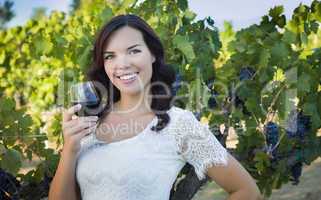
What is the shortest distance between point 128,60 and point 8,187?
3.45 ft

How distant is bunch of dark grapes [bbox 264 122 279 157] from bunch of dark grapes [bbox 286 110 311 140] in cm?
11

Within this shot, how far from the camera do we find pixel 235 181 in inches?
88.0

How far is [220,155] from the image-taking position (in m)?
2.24

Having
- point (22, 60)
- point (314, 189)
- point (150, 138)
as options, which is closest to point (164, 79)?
point (150, 138)

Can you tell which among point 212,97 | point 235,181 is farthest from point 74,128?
point 212,97

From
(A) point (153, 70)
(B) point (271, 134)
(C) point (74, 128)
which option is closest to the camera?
(C) point (74, 128)

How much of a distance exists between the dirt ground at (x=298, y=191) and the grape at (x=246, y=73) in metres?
2.25

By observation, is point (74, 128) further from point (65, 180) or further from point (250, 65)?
point (250, 65)

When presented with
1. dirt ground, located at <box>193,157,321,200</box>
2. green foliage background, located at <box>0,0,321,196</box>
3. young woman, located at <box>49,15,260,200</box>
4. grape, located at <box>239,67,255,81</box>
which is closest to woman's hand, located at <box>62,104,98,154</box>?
young woman, located at <box>49,15,260,200</box>

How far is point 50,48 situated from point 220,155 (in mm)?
1630

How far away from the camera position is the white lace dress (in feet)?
7.07

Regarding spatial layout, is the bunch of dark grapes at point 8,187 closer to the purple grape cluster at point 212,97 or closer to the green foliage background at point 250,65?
the green foliage background at point 250,65

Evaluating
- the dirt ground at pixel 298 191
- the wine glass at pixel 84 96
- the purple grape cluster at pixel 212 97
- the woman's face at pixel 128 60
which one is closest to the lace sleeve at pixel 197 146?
the woman's face at pixel 128 60

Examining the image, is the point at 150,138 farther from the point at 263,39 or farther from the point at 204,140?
the point at 263,39
